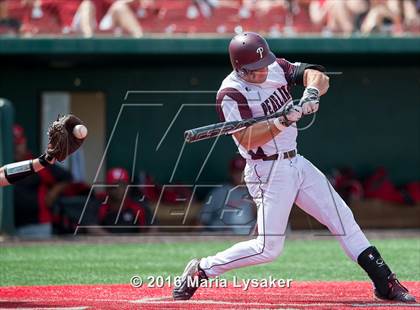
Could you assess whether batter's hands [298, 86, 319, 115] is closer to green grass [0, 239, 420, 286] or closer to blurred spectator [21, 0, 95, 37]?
green grass [0, 239, 420, 286]

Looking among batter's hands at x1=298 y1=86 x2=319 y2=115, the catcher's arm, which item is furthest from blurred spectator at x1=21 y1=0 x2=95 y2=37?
batter's hands at x1=298 y1=86 x2=319 y2=115

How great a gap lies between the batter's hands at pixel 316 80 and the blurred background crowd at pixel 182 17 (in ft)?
23.4

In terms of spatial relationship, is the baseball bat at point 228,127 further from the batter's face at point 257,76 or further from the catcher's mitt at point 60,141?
the catcher's mitt at point 60,141

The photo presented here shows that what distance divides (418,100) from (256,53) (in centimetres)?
919

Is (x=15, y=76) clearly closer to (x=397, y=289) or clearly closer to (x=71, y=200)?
(x=71, y=200)

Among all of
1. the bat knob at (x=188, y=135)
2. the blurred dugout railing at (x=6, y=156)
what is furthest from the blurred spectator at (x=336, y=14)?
the bat knob at (x=188, y=135)

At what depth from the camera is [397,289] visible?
564 centimetres

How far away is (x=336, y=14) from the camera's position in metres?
13.1

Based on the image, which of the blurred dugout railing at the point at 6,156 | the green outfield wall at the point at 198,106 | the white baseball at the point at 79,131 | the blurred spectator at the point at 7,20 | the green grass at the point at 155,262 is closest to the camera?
the white baseball at the point at 79,131

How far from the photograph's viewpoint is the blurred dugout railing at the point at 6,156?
1145 cm

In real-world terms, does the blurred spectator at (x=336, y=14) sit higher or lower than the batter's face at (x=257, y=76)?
lower

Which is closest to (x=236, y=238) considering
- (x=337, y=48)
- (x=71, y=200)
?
(x=71, y=200)

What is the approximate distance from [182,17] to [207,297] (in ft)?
24.9

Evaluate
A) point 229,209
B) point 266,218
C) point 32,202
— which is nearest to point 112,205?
point 32,202
